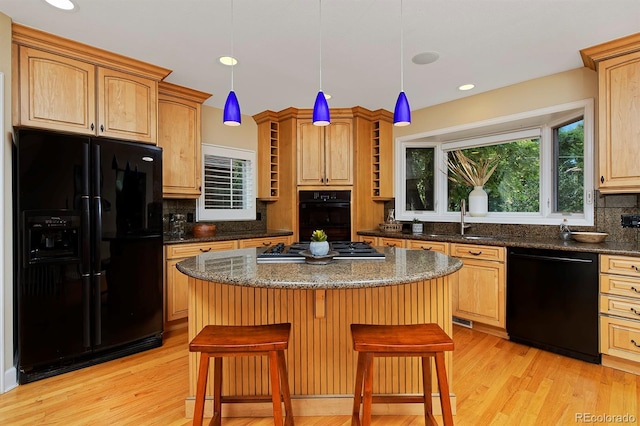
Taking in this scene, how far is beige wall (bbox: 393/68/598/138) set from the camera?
2.85 meters

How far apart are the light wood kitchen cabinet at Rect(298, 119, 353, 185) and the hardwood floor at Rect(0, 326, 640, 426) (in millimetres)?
2352

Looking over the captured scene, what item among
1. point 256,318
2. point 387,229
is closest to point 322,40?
point 256,318

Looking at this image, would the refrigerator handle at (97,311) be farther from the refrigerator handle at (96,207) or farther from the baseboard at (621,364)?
the baseboard at (621,364)

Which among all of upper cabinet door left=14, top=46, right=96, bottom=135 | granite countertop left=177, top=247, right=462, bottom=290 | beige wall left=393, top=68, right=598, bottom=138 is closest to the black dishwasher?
granite countertop left=177, top=247, right=462, bottom=290

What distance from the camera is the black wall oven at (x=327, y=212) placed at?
4.07 meters

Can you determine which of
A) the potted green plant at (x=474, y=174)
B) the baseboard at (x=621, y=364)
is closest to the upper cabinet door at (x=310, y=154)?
the potted green plant at (x=474, y=174)

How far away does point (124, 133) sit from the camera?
2.66 m

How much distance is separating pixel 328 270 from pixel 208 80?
8.29 feet

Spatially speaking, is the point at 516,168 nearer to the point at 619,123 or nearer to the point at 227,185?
the point at 619,123

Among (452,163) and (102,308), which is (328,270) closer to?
(102,308)

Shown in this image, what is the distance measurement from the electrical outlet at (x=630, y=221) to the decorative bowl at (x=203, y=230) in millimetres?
3865

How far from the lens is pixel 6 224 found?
211 cm

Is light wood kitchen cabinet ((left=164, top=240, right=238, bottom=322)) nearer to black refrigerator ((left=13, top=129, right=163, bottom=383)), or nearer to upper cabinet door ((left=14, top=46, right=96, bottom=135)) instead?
black refrigerator ((left=13, top=129, right=163, bottom=383))

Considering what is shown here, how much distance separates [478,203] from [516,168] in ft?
1.78
